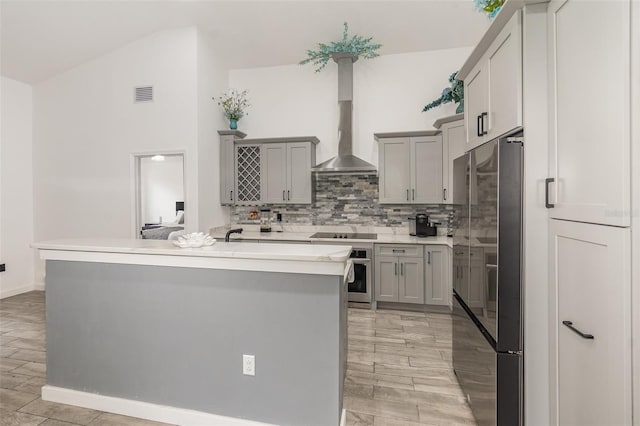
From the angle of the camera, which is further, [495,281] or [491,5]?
[491,5]

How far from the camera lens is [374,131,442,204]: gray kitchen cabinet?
396 cm

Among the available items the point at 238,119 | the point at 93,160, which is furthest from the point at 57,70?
the point at 238,119

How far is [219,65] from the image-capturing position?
180 inches

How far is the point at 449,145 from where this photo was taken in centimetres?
378

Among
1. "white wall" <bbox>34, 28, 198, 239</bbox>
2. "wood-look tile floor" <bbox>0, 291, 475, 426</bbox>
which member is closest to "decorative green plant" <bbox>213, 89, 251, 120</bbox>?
"white wall" <bbox>34, 28, 198, 239</bbox>

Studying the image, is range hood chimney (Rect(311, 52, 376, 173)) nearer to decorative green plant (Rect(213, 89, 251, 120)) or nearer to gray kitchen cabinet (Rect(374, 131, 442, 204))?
gray kitchen cabinet (Rect(374, 131, 442, 204))

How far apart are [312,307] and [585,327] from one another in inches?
45.4

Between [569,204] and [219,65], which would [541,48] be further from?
[219,65]

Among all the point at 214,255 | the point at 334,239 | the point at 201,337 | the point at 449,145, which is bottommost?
the point at 201,337

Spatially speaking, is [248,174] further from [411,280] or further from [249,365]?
[249,365]

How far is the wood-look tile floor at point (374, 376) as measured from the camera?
1.92 m

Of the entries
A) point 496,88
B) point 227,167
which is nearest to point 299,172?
point 227,167

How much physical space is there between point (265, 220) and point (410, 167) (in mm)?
2241

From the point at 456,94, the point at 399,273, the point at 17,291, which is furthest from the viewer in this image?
the point at 17,291
